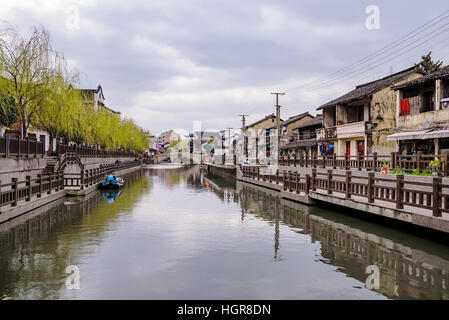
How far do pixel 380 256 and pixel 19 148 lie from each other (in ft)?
68.7

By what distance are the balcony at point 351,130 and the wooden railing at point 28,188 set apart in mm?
25546

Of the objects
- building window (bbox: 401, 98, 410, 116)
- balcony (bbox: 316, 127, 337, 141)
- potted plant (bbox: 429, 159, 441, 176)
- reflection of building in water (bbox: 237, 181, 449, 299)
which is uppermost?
building window (bbox: 401, 98, 410, 116)

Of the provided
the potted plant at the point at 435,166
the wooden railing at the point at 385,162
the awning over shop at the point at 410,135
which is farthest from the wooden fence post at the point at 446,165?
the awning over shop at the point at 410,135

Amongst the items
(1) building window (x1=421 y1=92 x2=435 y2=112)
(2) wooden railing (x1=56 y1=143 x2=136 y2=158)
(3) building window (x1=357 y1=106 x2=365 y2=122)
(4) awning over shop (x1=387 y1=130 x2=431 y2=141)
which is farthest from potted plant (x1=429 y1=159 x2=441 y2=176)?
(2) wooden railing (x1=56 y1=143 x2=136 y2=158)

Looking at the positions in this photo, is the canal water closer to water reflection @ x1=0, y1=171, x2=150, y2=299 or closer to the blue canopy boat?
water reflection @ x1=0, y1=171, x2=150, y2=299

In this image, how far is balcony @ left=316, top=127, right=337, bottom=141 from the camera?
40.5 m

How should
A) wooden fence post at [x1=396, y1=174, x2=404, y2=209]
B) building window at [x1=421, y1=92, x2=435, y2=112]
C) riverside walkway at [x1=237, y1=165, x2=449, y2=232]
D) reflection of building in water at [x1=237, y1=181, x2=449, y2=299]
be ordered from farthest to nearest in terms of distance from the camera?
building window at [x1=421, y1=92, x2=435, y2=112] → wooden fence post at [x1=396, y1=174, x2=404, y2=209] → riverside walkway at [x1=237, y1=165, x2=449, y2=232] → reflection of building in water at [x1=237, y1=181, x2=449, y2=299]

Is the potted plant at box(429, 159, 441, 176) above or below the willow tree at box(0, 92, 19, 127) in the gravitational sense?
below

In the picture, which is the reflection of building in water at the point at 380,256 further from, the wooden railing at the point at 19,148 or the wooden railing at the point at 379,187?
the wooden railing at the point at 19,148

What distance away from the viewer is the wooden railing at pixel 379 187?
11773 millimetres

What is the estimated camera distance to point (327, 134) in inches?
1655

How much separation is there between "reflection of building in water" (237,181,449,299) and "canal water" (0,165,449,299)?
0.09ft

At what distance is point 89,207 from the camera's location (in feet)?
70.8

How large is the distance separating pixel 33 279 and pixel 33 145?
63.6 feet
